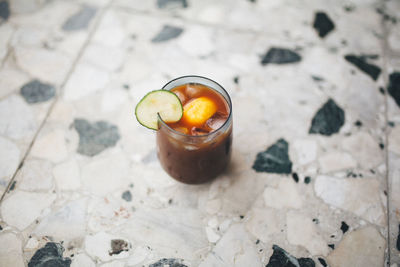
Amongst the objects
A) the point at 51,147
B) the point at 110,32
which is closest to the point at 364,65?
the point at 110,32

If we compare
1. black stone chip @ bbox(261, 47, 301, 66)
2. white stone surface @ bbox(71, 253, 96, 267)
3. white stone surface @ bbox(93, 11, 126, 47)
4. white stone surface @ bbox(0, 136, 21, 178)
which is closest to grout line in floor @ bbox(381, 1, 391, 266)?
black stone chip @ bbox(261, 47, 301, 66)

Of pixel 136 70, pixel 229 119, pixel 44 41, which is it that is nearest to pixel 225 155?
pixel 229 119

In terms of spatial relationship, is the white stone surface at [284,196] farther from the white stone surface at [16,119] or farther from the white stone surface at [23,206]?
the white stone surface at [16,119]

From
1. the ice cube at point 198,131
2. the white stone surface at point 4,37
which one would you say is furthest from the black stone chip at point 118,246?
the white stone surface at point 4,37

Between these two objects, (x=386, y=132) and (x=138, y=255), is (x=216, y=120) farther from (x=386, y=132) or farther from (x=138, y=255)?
(x=386, y=132)

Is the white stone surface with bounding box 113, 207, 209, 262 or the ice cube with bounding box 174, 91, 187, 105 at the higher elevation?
the ice cube with bounding box 174, 91, 187, 105

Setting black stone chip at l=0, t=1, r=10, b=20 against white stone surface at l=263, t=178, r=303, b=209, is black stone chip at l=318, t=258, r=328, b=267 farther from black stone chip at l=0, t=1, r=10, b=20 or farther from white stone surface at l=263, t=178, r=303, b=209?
black stone chip at l=0, t=1, r=10, b=20
